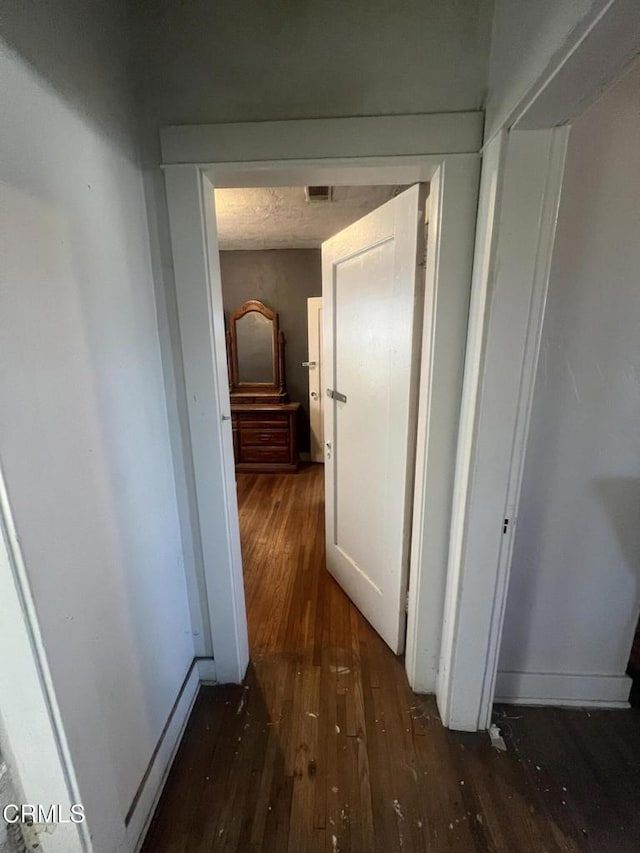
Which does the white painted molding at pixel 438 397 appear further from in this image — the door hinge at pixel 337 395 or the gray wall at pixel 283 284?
the gray wall at pixel 283 284

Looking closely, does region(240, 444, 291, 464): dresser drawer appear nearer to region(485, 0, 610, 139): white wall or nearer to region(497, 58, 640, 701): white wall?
region(497, 58, 640, 701): white wall

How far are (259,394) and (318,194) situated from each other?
1.98m

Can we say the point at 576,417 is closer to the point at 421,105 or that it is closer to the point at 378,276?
the point at 378,276

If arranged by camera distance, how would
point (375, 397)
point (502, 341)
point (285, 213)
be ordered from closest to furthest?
point (502, 341) → point (375, 397) → point (285, 213)

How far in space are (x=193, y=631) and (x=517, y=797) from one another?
124cm

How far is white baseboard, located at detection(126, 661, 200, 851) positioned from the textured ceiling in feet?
7.42

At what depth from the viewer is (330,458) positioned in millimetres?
1994

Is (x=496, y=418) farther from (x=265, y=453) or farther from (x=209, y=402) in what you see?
(x=265, y=453)

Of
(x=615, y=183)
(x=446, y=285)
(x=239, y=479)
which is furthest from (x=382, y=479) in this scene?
(x=239, y=479)

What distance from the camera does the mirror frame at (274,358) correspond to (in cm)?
362

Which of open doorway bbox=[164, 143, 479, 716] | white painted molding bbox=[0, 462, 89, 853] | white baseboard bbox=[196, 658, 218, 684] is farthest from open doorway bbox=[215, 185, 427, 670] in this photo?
white painted molding bbox=[0, 462, 89, 853]

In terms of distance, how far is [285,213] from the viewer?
2.56m

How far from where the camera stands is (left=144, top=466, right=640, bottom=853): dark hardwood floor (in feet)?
3.39

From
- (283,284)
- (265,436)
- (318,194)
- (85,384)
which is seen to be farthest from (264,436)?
(85,384)
